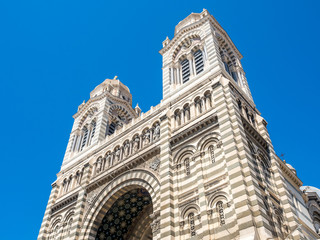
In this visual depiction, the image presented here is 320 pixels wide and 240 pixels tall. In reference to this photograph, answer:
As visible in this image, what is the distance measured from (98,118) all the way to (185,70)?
1099 cm

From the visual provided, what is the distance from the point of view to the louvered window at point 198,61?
25.4 metres

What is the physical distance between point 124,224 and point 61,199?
6166mm

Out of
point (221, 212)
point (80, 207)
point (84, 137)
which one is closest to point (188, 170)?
point (221, 212)

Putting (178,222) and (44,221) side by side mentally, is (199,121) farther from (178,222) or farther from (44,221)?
(44,221)

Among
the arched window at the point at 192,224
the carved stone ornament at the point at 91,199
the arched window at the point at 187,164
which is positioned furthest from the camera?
the carved stone ornament at the point at 91,199

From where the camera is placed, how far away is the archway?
22641 mm

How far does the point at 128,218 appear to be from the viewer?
23.9 metres

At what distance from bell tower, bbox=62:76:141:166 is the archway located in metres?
7.78

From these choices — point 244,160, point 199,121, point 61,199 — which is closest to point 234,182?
point 244,160

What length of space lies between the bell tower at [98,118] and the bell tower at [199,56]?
8.40 m

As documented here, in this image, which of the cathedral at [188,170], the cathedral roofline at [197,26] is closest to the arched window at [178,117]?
the cathedral at [188,170]

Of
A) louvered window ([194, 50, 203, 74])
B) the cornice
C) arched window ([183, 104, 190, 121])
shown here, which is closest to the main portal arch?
arched window ([183, 104, 190, 121])

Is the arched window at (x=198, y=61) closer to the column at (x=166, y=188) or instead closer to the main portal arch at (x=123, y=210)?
the column at (x=166, y=188)

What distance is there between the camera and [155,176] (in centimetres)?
2016
